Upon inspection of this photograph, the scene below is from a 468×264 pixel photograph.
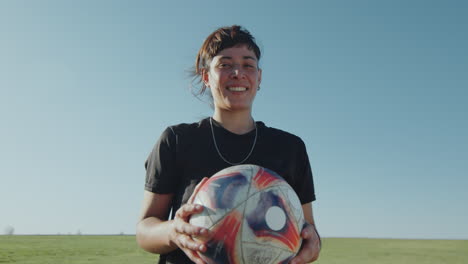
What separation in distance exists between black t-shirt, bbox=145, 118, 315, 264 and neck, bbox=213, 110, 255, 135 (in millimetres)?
92

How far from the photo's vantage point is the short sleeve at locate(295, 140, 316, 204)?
4070 mm

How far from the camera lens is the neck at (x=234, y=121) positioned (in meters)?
3.99

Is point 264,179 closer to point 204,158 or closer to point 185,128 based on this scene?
point 204,158

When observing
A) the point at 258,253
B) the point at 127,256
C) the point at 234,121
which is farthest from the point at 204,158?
the point at 127,256

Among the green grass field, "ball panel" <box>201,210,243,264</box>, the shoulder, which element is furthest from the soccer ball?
the green grass field

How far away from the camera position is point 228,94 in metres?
3.84

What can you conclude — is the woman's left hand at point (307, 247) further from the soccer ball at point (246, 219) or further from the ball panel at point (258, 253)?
the ball panel at point (258, 253)

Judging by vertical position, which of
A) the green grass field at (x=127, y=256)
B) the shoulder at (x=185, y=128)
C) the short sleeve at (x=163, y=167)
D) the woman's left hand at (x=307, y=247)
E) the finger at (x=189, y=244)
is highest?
the shoulder at (x=185, y=128)

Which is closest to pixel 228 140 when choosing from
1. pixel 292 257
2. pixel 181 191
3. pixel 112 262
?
pixel 181 191

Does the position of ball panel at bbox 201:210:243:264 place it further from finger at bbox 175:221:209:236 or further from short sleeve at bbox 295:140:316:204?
short sleeve at bbox 295:140:316:204

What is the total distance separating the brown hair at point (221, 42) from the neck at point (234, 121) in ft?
1.86

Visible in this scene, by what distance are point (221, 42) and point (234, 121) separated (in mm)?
815

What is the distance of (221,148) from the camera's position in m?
3.75

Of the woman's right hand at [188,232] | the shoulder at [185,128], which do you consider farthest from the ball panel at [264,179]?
the shoulder at [185,128]
